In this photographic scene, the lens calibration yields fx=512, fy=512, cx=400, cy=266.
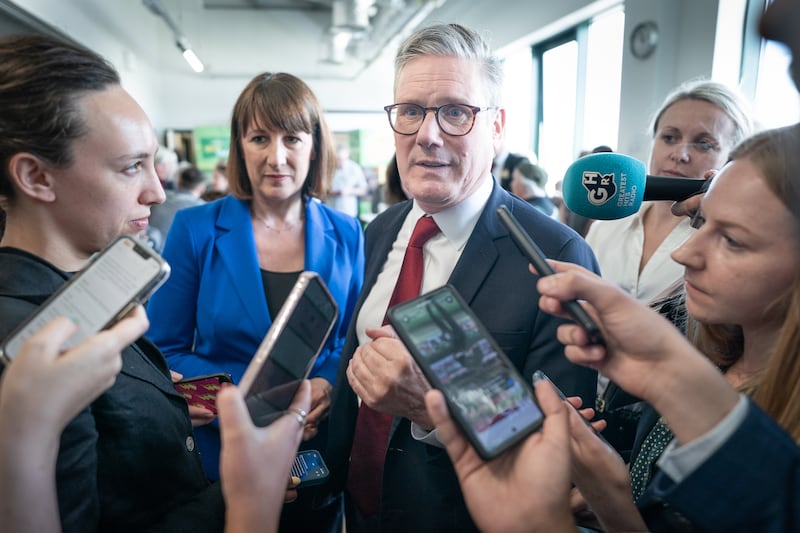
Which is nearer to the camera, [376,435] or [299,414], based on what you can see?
[299,414]

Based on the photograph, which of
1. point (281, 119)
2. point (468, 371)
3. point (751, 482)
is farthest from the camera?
point (281, 119)

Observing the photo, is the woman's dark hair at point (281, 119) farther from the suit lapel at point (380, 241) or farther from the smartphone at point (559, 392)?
the smartphone at point (559, 392)

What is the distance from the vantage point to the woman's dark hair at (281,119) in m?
1.88

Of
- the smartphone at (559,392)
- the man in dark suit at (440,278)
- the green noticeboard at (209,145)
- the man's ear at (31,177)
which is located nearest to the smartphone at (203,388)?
the man in dark suit at (440,278)

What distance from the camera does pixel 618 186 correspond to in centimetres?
126

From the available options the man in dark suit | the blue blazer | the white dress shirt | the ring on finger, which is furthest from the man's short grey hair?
the ring on finger

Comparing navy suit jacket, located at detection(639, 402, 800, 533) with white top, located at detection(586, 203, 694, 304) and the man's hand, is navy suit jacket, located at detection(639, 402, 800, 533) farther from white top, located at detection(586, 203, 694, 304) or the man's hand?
white top, located at detection(586, 203, 694, 304)

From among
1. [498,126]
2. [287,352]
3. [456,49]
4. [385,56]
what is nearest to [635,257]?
[498,126]

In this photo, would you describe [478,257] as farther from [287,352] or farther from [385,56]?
[385,56]

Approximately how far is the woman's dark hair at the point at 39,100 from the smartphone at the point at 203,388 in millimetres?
615

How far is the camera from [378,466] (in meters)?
1.36

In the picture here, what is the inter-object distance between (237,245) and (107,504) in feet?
3.44

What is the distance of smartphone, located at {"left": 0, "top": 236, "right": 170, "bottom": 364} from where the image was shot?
2.41 feet

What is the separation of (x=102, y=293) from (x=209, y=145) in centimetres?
1005
